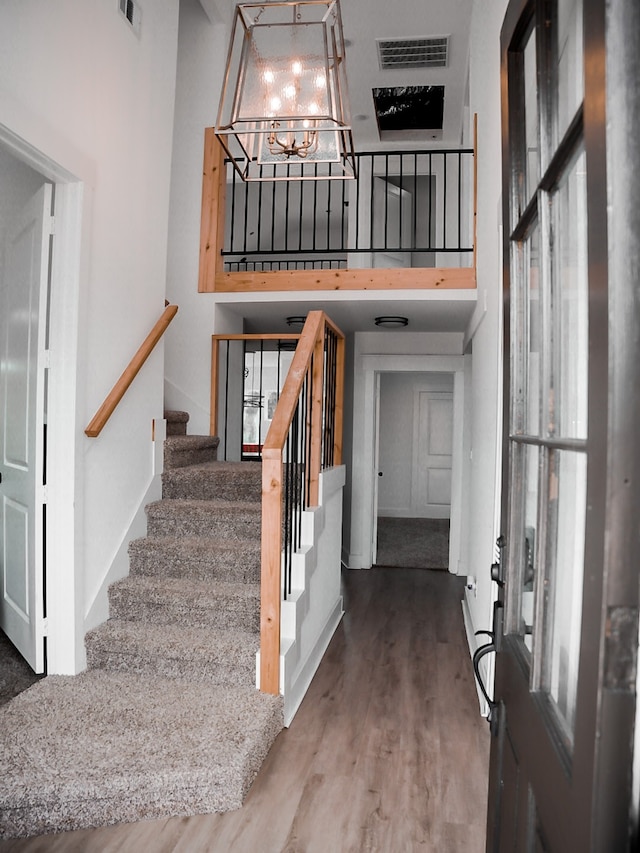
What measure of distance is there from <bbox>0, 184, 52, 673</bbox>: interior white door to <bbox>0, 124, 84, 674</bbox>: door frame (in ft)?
0.14

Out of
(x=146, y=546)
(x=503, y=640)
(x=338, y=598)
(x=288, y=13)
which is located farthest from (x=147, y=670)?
(x=288, y=13)

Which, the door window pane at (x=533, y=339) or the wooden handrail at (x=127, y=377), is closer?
the door window pane at (x=533, y=339)

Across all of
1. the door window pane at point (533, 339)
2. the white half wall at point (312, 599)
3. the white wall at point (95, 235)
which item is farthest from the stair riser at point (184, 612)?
the door window pane at point (533, 339)

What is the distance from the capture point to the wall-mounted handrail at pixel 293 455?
279 centimetres

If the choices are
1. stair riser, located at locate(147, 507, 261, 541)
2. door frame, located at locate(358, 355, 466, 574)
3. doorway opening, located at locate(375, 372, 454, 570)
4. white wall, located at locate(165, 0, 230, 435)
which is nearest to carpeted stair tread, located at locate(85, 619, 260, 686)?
stair riser, located at locate(147, 507, 261, 541)

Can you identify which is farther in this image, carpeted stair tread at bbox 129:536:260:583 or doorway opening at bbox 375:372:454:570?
doorway opening at bbox 375:372:454:570

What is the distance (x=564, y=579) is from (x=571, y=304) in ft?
1.40

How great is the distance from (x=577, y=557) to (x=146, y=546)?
310 centimetres

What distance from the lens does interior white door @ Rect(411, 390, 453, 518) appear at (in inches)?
393

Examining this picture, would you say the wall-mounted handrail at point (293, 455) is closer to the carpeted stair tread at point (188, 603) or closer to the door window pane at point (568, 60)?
the carpeted stair tread at point (188, 603)

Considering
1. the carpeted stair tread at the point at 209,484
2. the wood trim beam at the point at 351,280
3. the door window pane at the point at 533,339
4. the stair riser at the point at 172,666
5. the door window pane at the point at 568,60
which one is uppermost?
the wood trim beam at the point at 351,280

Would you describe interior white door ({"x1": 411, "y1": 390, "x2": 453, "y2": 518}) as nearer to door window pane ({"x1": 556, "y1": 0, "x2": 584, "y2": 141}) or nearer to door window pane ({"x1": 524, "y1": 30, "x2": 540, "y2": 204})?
door window pane ({"x1": 524, "y1": 30, "x2": 540, "y2": 204})

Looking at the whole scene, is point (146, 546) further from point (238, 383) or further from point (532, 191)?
Result: point (532, 191)

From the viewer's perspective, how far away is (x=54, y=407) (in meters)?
3.04
